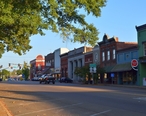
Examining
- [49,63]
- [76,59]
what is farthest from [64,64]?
[49,63]

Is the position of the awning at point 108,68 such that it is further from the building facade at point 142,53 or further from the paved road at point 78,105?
the paved road at point 78,105

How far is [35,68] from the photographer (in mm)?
134375

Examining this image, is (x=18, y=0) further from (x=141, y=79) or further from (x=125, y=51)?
(x=125, y=51)

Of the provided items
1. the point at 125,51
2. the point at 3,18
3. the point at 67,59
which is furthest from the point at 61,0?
the point at 67,59

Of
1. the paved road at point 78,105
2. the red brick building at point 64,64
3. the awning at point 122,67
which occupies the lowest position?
the paved road at point 78,105

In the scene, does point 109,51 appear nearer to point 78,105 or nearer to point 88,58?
point 88,58

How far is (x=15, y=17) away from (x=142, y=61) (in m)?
37.3

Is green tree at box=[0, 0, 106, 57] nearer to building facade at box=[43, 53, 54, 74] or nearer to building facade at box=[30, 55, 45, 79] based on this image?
building facade at box=[43, 53, 54, 74]

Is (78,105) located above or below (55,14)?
below

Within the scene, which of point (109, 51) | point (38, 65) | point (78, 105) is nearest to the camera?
point (78, 105)

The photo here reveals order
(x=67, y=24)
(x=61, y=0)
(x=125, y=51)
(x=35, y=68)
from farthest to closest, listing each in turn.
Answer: (x=35, y=68)
(x=125, y=51)
(x=67, y=24)
(x=61, y=0)

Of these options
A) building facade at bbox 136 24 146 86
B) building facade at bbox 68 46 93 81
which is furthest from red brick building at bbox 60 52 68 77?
building facade at bbox 136 24 146 86

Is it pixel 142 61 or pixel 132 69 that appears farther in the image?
pixel 132 69

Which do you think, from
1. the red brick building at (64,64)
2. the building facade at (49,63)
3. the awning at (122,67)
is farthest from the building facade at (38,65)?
the awning at (122,67)
